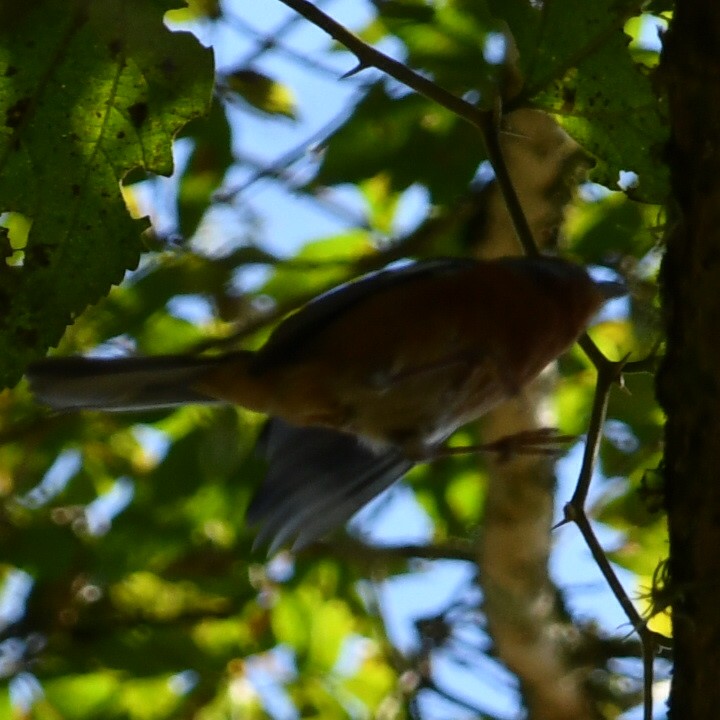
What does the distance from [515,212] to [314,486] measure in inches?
38.9

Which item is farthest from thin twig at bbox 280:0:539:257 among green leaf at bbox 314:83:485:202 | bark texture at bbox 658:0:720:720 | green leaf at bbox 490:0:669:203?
green leaf at bbox 314:83:485:202

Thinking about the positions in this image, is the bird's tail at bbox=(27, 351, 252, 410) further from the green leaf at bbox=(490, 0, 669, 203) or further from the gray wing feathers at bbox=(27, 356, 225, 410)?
the green leaf at bbox=(490, 0, 669, 203)

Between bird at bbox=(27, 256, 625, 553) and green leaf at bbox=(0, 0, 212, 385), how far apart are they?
0.60 meters

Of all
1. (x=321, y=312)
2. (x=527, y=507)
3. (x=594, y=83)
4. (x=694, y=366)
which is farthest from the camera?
(x=527, y=507)

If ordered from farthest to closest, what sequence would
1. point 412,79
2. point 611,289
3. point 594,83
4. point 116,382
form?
point 611,289
point 116,382
point 594,83
point 412,79

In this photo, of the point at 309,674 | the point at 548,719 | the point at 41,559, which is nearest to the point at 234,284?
the point at 41,559

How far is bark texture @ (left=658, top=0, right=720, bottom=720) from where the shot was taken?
5.77ft

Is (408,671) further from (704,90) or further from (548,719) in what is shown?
(704,90)

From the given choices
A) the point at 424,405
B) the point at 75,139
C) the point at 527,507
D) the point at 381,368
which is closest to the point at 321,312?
the point at 381,368

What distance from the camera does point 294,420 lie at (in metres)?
2.89

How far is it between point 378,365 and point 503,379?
0.29m

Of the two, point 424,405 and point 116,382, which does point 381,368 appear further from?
point 116,382

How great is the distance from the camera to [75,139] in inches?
84.0

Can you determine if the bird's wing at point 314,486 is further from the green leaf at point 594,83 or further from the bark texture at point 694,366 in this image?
the bark texture at point 694,366
